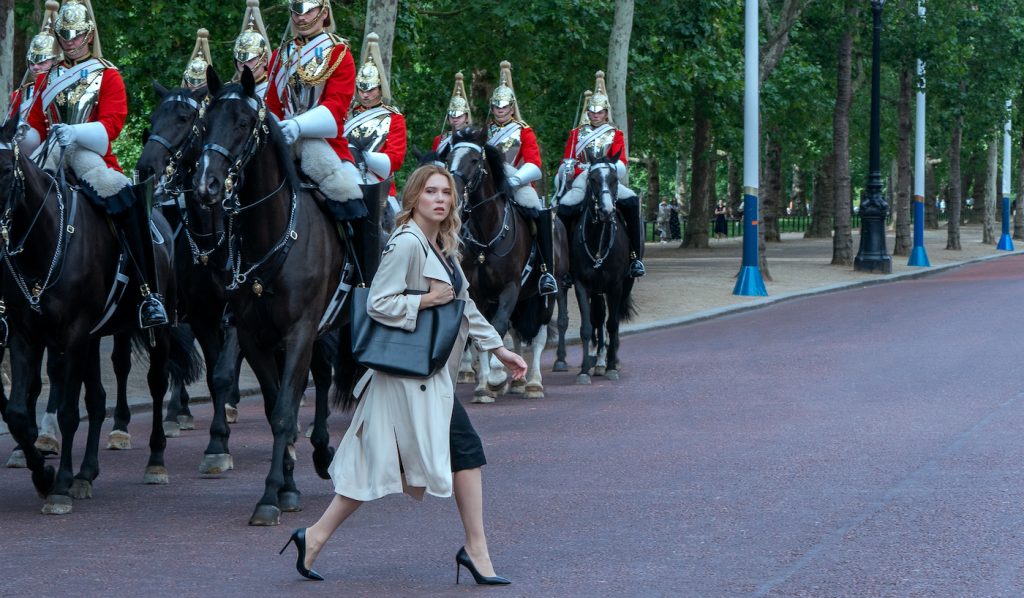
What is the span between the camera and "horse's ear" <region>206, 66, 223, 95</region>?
909 centimetres

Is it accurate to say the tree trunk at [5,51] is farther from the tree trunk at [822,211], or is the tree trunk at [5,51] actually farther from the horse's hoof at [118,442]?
the tree trunk at [822,211]

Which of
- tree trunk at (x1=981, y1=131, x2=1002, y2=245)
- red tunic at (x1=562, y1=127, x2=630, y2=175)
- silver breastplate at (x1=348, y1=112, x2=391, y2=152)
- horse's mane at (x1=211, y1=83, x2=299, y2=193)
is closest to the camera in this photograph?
horse's mane at (x1=211, y1=83, x2=299, y2=193)

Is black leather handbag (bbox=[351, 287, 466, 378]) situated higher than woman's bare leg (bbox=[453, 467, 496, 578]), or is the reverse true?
black leather handbag (bbox=[351, 287, 466, 378])

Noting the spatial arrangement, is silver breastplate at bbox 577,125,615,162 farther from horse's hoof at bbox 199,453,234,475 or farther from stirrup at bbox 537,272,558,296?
horse's hoof at bbox 199,453,234,475

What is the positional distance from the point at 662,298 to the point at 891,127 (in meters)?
36.9

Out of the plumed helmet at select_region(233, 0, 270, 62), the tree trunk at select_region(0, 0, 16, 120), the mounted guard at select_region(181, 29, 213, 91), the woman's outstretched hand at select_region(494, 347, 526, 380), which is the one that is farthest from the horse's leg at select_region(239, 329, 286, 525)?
the tree trunk at select_region(0, 0, 16, 120)

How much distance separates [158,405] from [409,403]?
172 inches

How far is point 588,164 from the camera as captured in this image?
17859mm

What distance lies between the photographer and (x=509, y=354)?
7.19 m

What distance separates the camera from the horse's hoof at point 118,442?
12.3 m

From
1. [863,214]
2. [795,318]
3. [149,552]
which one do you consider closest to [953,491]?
[149,552]

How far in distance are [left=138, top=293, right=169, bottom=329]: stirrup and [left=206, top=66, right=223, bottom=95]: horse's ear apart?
1706 mm

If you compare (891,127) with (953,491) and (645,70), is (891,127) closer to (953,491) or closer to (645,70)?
(645,70)

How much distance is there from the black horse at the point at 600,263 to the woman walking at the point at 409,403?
9953 mm
